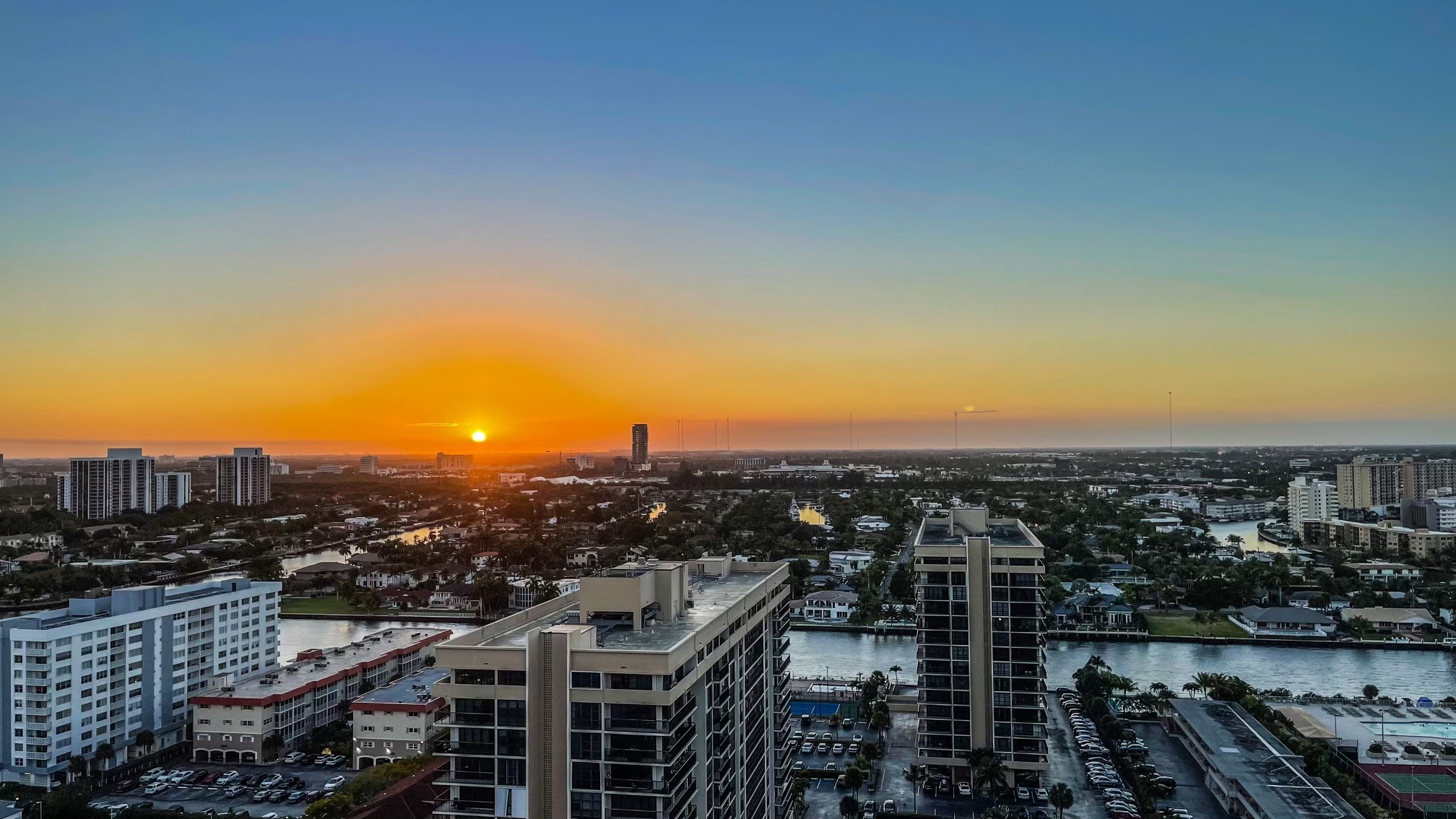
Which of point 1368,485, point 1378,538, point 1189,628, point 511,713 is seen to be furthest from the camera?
point 1368,485

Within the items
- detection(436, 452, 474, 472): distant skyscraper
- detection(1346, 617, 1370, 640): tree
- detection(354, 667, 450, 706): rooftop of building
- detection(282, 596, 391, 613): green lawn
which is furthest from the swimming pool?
detection(436, 452, 474, 472): distant skyscraper

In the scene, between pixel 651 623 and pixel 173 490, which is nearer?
pixel 651 623

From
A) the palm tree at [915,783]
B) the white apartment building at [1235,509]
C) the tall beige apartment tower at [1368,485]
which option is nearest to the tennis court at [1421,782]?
the palm tree at [915,783]

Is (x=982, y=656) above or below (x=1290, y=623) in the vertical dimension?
above

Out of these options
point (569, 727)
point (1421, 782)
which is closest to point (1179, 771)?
point (1421, 782)

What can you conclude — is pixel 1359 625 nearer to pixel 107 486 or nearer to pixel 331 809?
pixel 331 809

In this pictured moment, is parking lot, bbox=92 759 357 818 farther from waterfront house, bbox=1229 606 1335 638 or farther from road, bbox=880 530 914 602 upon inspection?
waterfront house, bbox=1229 606 1335 638
